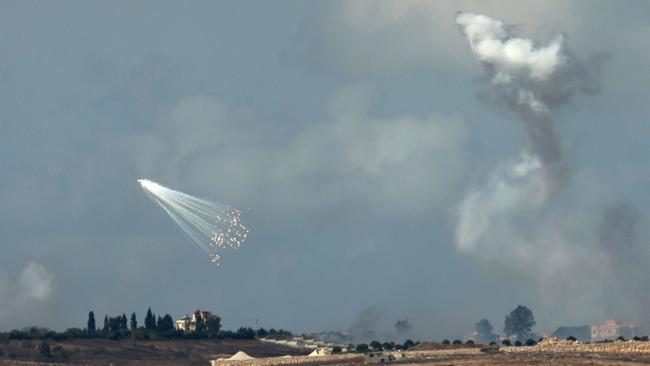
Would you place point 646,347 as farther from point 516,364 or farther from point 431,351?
point 431,351

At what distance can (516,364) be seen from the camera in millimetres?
161375

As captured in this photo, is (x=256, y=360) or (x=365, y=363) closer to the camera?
(x=365, y=363)

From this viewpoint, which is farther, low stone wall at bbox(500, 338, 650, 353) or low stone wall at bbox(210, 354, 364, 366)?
low stone wall at bbox(210, 354, 364, 366)

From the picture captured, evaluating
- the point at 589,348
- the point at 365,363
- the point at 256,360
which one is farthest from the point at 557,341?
the point at 256,360

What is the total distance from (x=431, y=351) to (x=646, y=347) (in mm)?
30082

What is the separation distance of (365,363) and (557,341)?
27.3 meters

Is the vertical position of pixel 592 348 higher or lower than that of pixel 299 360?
lower

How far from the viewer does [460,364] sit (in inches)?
6476

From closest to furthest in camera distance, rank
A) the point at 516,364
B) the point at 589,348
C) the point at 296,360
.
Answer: the point at 516,364 → the point at 589,348 → the point at 296,360

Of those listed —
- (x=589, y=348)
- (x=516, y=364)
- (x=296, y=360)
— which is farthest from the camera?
(x=296, y=360)

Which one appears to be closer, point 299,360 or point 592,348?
point 592,348

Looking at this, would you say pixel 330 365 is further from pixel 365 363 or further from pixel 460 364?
pixel 460 364

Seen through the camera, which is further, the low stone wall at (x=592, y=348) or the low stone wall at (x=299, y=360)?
the low stone wall at (x=299, y=360)

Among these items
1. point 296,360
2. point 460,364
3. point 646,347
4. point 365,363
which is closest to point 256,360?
point 296,360
